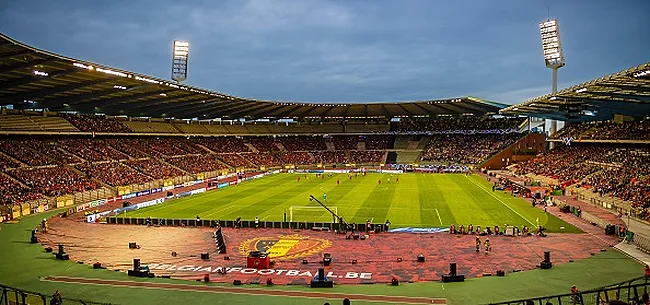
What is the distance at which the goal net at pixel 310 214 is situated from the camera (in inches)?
1489

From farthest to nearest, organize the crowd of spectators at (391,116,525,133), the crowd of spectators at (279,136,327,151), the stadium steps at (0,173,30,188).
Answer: the crowd of spectators at (279,136,327,151) → the crowd of spectators at (391,116,525,133) → the stadium steps at (0,173,30,188)

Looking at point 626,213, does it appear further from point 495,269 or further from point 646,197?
point 495,269

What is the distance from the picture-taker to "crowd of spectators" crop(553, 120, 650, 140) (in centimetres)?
5178

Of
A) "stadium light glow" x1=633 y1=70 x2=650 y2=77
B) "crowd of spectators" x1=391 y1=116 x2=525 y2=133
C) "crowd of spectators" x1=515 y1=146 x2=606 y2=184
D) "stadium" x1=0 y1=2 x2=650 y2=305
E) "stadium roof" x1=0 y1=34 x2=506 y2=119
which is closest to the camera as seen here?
"stadium" x1=0 y1=2 x2=650 y2=305

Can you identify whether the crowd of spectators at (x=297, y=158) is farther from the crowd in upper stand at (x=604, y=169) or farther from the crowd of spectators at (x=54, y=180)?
the crowd of spectators at (x=54, y=180)

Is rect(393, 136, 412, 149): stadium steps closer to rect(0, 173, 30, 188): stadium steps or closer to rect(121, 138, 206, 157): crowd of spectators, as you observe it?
rect(121, 138, 206, 157): crowd of spectators

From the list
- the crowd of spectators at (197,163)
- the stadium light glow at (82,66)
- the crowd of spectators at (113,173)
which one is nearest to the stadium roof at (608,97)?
the stadium light glow at (82,66)

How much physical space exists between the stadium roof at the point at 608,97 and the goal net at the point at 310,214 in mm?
22835

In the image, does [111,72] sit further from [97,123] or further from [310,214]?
[97,123]

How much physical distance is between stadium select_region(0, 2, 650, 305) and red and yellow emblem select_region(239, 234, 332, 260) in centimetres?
12

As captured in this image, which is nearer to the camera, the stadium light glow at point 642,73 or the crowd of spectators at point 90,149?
the stadium light glow at point 642,73

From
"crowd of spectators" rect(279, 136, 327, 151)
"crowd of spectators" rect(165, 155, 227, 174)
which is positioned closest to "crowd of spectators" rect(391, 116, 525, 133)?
"crowd of spectators" rect(279, 136, 327, 151)

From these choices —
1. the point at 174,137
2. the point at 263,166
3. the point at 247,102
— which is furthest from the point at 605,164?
the point at 174,137

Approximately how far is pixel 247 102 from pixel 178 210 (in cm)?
3706
